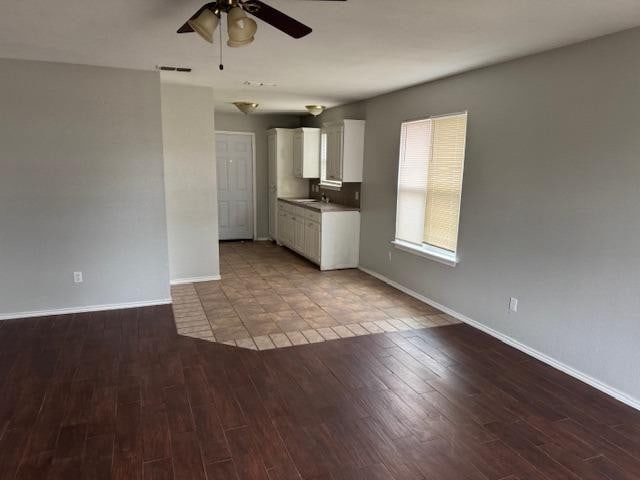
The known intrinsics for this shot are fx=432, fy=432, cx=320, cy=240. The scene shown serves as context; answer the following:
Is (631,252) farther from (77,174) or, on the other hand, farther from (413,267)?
(77,174)

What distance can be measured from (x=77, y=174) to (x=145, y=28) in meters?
1.92

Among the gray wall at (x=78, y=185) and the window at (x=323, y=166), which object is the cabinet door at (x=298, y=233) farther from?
the gray wall at (x=78, y=185)

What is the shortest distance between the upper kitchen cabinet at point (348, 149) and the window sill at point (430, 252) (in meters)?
1.30

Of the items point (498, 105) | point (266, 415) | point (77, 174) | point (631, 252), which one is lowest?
point (266, 415)

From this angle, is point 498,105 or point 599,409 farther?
point 498,105

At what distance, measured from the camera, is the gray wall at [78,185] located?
400cm

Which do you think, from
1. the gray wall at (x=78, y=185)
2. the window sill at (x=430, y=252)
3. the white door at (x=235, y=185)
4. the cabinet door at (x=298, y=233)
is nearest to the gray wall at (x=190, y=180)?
the gray wall at (x=78, y=185)

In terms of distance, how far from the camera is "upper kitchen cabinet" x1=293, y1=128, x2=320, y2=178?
24.1 feet

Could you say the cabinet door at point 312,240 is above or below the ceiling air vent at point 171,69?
below

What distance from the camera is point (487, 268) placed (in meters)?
3.97

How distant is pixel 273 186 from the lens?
26.7ft

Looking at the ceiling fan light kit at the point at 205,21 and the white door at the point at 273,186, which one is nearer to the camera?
the ceiling fan light kit at the point at 205,21

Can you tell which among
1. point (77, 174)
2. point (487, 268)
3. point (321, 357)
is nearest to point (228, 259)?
point (77, 174)

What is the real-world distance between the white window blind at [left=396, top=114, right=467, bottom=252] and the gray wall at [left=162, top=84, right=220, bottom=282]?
2.37 m
